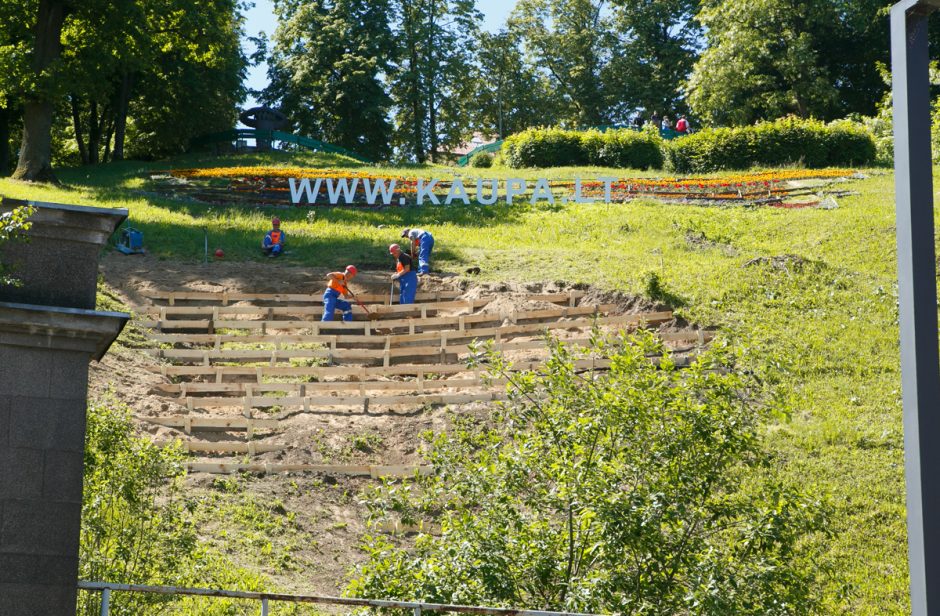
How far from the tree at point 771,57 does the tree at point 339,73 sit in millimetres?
16269

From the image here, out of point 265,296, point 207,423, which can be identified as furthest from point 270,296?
point 207,423

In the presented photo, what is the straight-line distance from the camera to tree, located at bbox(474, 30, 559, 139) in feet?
221

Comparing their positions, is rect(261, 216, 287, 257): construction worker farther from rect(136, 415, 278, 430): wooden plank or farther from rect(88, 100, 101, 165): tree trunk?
rect(88, 100, 101, 165): tree trunk

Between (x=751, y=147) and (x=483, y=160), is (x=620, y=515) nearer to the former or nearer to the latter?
(x=751, y=147)

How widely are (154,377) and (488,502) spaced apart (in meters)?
12.9

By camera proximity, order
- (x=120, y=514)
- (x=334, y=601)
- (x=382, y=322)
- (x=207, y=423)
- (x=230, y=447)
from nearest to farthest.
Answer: (x=334, y=601) → (x=120, y=514) → (x=230, y=447) → (x=207, y=423) → (x=382, y=322)

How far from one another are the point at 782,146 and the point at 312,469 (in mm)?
31696

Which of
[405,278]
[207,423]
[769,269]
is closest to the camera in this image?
[207,423]

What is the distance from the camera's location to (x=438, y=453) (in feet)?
41.4

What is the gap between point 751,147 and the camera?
152 ft

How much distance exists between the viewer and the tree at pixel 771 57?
5378cm

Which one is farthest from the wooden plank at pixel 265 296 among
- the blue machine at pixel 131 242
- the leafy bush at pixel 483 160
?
the leafy bush at pixel 483 160

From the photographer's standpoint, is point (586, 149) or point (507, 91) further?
point (507, 91)

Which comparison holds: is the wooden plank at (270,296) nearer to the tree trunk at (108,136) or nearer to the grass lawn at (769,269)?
the grass lawn at (769,269)
